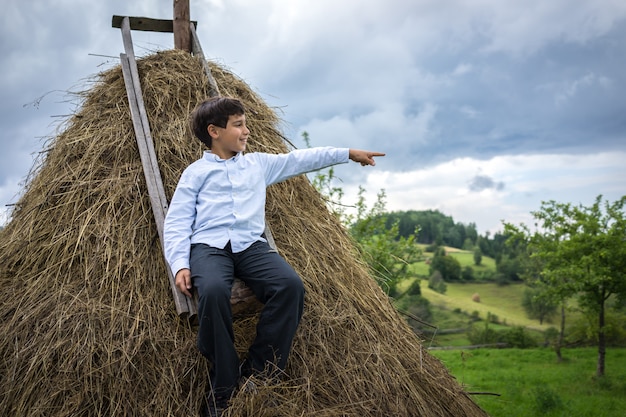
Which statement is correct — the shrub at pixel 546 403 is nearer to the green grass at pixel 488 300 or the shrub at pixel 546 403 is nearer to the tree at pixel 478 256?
the green grass at pixel 488 300

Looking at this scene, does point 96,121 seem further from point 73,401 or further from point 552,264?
point 552,264

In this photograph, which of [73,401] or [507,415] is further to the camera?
[507,415]

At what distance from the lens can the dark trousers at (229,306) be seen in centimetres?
377

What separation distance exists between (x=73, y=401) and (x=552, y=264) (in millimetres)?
12559

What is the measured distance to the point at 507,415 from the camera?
34.9 feet

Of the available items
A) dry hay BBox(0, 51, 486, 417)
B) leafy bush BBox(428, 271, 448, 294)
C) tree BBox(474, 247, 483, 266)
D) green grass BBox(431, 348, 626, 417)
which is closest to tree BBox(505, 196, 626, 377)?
green grass BBox(431, 348, 626, 417)

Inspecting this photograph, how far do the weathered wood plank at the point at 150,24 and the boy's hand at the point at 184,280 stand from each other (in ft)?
12.6

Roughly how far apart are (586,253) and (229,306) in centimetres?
1207

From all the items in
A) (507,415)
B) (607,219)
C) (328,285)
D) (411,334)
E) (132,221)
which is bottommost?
(507,415)

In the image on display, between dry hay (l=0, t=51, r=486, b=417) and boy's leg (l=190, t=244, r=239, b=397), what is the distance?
186 millimetres

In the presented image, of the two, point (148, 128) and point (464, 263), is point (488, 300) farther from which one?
point (148, 128)

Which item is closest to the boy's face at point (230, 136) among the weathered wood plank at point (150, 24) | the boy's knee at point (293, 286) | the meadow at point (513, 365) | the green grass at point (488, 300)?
the boy's knee at point (293, 286)

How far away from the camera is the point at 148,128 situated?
537cm

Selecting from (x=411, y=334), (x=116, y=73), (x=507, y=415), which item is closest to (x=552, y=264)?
(x=507, y=415)
